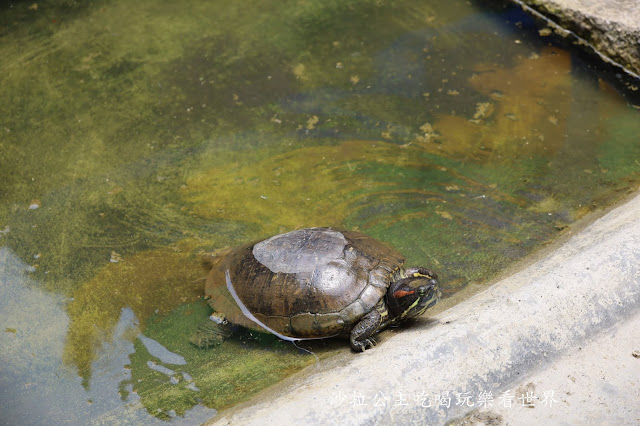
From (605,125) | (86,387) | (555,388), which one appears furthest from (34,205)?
(605,125)

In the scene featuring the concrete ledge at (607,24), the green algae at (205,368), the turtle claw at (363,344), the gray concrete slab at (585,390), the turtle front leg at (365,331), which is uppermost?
the concrete ledge at (607,24)

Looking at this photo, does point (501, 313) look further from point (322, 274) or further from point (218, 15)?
point (218, 15)

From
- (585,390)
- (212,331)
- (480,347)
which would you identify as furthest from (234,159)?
(585,390)

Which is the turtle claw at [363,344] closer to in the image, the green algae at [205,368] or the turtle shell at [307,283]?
the turtle shell at [307,283]

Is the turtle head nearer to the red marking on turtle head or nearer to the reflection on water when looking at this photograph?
the red marking on turtle head

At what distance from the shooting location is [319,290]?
3.38 m

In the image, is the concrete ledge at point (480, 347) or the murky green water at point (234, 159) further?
the murky green water at point (234, 159)

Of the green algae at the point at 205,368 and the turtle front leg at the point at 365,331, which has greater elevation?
the turtle front leg at the point at 365,331

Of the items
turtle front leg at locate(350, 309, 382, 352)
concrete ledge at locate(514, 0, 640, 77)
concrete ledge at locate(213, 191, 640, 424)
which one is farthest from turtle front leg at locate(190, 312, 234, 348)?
concrete ledge at locate(514, 0, 640, 77)

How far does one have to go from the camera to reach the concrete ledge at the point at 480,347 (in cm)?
275

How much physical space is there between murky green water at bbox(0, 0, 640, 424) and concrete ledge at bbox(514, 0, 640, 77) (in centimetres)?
20

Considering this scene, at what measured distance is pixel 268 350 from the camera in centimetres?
350

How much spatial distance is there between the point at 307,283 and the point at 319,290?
8 centimetres

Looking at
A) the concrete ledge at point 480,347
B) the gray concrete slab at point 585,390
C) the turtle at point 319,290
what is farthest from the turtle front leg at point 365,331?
the gray concrete slab at point 585,390
